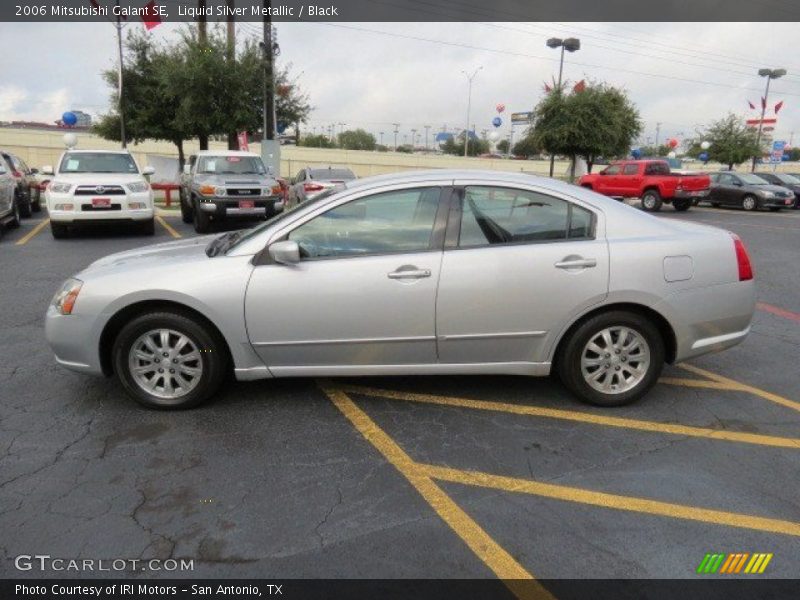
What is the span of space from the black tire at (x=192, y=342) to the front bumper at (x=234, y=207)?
9227 millimetres

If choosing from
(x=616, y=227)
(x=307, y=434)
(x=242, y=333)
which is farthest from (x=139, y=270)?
(x=616, y=227)

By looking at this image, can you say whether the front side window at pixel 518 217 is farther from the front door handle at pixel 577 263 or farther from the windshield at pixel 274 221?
the windshield at pixel 274 221

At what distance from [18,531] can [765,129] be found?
198ft

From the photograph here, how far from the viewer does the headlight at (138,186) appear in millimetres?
11727

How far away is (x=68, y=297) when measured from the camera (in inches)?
Result: 154

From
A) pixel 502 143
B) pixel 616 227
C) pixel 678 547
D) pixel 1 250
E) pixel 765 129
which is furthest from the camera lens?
pixel 502 143

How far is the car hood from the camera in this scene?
401 cm

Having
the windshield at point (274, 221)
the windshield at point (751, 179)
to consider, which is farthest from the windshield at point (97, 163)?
the windshield at point (751, 179)

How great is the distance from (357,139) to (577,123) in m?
92.7

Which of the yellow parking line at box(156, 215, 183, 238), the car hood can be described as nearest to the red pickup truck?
the yellow parking line at box(156, 215, 183, 238)

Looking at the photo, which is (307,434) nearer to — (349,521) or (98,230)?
(349,521)

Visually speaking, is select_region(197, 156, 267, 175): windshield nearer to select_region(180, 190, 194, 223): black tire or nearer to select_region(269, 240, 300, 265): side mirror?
select_region(180, 190, 194, 223): black tire

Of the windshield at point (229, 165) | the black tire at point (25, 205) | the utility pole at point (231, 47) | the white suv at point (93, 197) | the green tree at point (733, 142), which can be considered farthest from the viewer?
the green tree at point (733, 142)

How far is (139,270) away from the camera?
3.90 m
